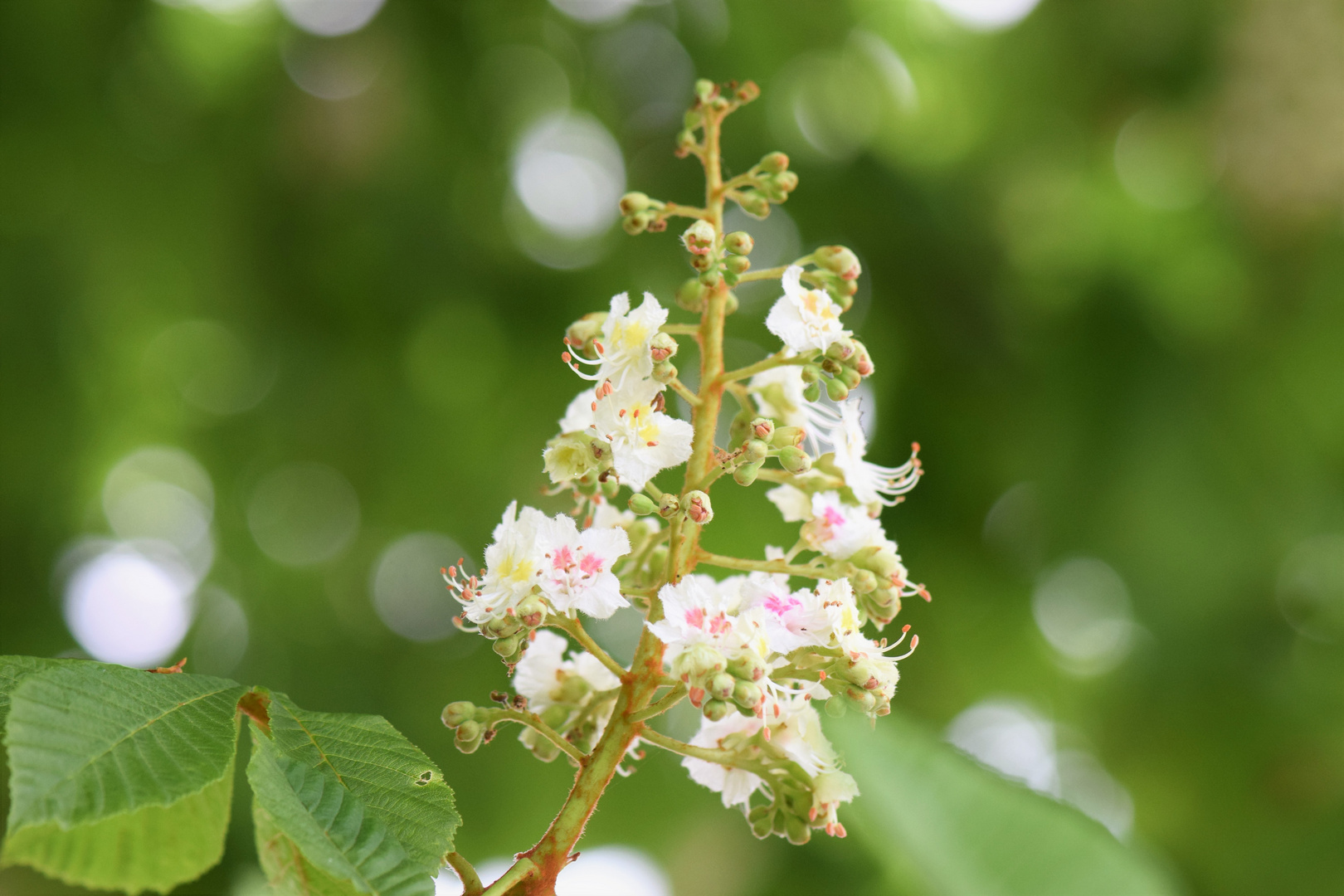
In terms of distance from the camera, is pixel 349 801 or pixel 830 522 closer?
pixel 349 801

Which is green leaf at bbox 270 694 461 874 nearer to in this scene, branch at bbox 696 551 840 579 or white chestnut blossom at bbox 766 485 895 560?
branch at bbox 696 551 840 579

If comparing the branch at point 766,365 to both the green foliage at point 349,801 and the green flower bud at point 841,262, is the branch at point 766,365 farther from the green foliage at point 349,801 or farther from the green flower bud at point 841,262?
the green foliage at point 349,801

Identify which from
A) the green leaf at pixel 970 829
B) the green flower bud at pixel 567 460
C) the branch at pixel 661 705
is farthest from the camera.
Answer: the green flower bud at pixel 567 460

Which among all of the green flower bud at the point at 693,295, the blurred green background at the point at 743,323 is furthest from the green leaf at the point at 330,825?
the blurred green background at the point at 743,323

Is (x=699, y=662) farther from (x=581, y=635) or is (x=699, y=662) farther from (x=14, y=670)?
(x=14, y=670)

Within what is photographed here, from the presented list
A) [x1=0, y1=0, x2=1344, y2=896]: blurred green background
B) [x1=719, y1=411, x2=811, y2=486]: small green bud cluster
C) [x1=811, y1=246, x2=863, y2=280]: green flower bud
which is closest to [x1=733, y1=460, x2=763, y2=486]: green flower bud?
[x1=719, y1=411, x2=811, y2=486]: small green bud cluster

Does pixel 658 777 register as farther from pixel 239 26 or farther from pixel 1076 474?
pixel 239 26

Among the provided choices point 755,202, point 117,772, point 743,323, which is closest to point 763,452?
point 755,202
